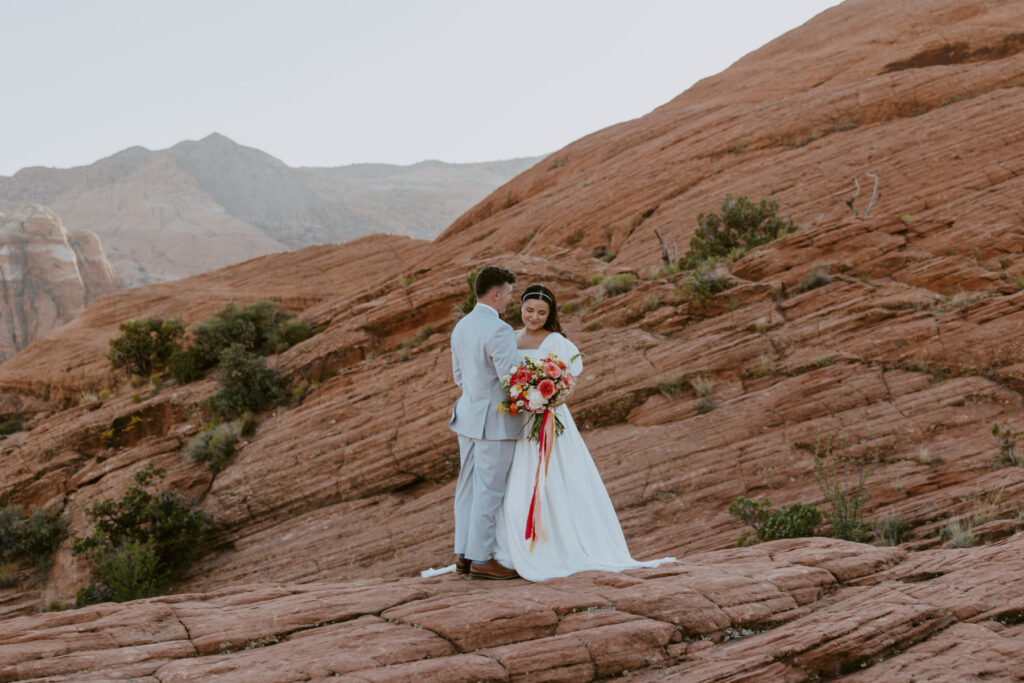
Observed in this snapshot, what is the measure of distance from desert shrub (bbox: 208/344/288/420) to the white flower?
42.0 ft

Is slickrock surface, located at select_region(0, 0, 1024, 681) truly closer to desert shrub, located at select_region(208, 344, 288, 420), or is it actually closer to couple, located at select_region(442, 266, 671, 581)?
couple, located at select_region(442, 266, 671, 581)

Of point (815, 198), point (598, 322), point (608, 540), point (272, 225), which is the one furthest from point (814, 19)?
point (272, 225)

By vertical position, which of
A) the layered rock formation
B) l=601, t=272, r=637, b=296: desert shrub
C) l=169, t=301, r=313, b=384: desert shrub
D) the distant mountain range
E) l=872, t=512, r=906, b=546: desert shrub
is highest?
the distant mountain range

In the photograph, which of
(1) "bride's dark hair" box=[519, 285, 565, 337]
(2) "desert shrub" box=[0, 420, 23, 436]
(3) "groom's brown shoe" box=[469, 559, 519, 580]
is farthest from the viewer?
(2) "desert shrub" box=[0, 420, 23, 436]

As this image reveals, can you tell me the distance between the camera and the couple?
5883mm

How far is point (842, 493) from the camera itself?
28.4 feet

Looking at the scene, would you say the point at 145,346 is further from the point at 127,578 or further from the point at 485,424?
the point at 485,424

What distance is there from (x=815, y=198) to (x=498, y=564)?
17.1m

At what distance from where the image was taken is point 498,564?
5898 mm

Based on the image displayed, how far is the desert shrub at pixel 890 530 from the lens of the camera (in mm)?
7568

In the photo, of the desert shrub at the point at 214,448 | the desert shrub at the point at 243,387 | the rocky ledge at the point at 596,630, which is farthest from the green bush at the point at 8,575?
the rocky ledge at the point at 596,630

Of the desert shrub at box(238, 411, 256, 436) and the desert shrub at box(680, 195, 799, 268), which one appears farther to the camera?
the desert shrub at box(680, 195, 799, 268)

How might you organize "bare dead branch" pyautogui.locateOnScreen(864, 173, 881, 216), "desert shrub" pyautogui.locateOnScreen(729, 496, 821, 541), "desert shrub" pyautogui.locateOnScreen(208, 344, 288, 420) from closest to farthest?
"desert shrub" pyautogui.locateOnScreen(729, 496, 821, 541)
"bare dead branch" pyautogui.locateOnScreen(864, 173, 881, 216)
"desert shrub" pyautogui.locateOnScreen(208, 344, 288, 420)

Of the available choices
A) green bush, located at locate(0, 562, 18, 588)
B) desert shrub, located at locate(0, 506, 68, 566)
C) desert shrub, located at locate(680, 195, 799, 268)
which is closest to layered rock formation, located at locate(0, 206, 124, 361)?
desert shrub, located at locate(0, 506, 68, 566)
